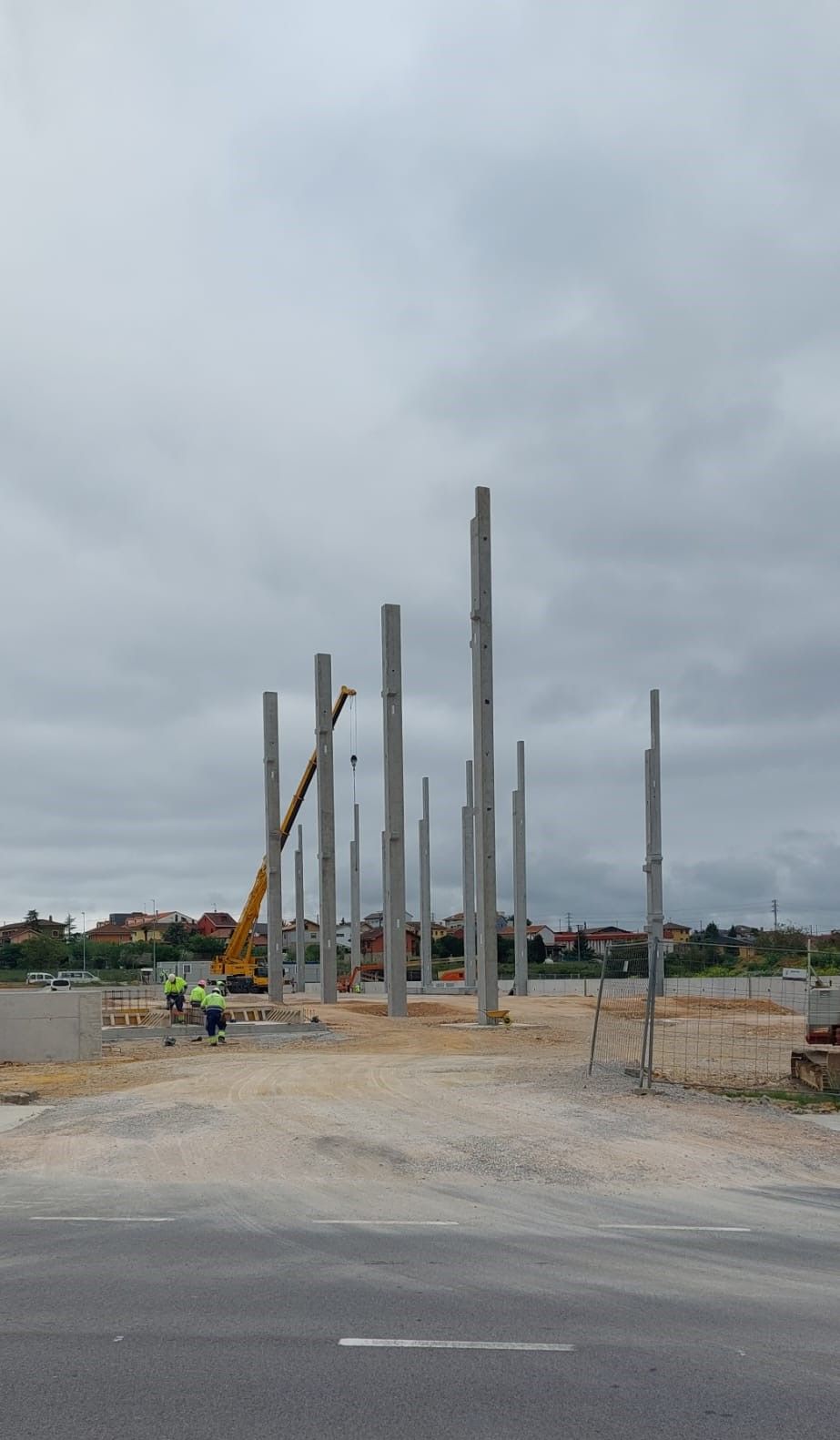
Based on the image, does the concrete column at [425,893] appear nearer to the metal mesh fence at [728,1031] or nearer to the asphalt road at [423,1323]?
the metal mesh fence at [728,1031]

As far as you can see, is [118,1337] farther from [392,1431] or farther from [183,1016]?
[183,1016]

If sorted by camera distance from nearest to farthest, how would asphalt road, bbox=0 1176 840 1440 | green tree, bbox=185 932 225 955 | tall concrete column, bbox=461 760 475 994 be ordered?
1. asphalt road, bbox=0 1176 840 1440
2. tall concrete column, bbox=461 760 475 994
3. green tree, bbox=185 932 225 955

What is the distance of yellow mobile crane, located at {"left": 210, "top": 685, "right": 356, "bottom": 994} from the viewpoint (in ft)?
228

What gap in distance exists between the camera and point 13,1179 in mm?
14766

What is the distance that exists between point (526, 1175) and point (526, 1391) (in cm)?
784

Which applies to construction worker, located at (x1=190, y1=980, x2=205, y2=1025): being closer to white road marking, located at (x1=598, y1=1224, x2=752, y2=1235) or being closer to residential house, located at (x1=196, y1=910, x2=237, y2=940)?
white road marking, located at (x1=598, y1=1224, x2=752, y2=1235)

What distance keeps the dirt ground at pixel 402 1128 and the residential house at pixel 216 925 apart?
12688 centimetres

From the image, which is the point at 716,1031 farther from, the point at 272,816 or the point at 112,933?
the point at 112,933

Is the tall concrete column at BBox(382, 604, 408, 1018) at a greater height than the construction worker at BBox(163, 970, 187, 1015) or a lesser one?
greater

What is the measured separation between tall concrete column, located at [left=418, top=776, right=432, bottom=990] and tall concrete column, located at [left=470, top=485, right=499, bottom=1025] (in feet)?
116

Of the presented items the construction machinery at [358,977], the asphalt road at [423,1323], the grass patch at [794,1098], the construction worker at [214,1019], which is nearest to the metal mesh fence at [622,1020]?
the grass patch at [794,1098]

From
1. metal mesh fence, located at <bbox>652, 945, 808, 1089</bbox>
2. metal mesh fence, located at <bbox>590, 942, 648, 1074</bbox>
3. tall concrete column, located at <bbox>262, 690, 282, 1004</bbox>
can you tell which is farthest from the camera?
tall concrete column, located at <bbox>262, 690, 282, 1004</bbox>

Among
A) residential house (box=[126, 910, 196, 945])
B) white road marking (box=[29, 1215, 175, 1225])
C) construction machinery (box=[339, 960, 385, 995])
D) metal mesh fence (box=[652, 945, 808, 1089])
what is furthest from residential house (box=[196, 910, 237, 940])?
white road marking (box=[29, 1215, 175, 1225])

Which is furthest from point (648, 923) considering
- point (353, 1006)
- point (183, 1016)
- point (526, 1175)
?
point (526, 1175)
